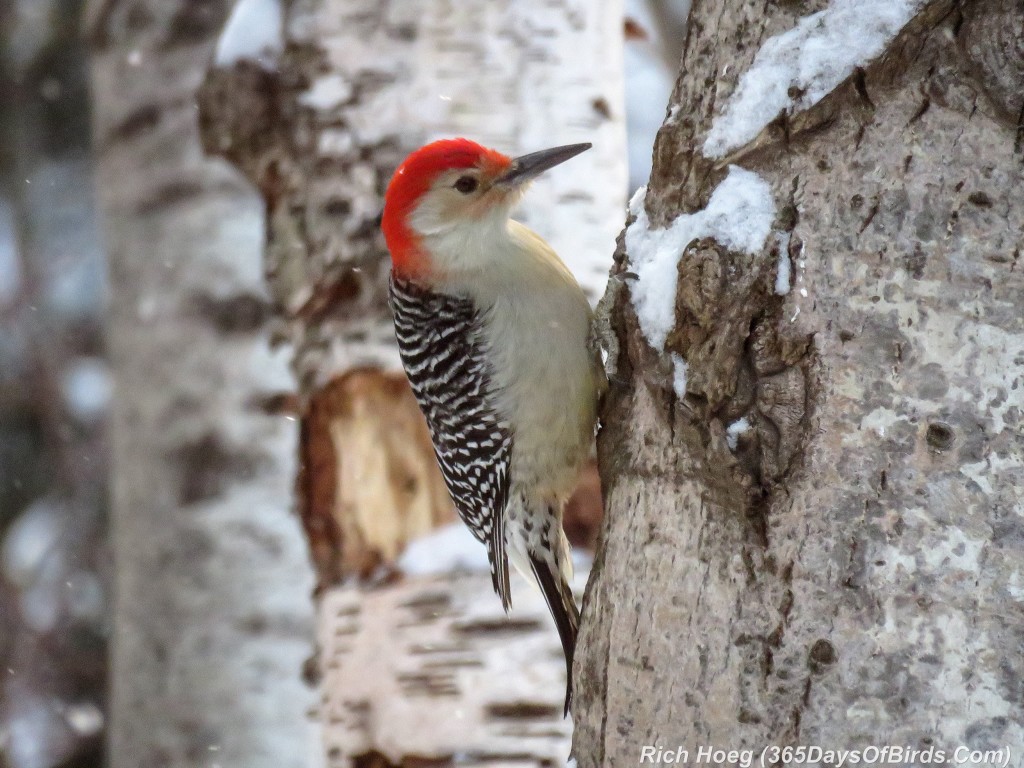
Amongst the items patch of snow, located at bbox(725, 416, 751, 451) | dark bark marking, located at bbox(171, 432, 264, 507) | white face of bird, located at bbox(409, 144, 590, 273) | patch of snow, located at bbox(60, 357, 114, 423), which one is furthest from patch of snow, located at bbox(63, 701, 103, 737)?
patch of snow, located at bbox(725, 416, 751, 451)

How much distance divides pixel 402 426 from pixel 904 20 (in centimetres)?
244

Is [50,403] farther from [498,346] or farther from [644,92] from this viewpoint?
[498,346]

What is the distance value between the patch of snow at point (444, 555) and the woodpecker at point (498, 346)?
149 mm

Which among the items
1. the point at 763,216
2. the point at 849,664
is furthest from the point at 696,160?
the point at 849,664

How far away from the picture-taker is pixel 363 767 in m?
3.37

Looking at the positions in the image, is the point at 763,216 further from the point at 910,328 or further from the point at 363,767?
the point at 363,767

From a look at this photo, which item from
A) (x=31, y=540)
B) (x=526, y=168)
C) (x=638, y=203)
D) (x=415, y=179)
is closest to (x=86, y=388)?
(x=31, y=540)

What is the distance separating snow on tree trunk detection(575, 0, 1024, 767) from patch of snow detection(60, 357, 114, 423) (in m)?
6.66

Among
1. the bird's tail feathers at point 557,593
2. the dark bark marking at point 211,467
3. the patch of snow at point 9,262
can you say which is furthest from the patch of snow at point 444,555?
the patch of snow at point 9,262

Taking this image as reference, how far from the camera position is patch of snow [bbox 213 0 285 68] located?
3.81 m

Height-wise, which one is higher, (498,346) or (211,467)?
(498,346)

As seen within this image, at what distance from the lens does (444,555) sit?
3.51 metres

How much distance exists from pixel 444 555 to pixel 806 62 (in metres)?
2.01

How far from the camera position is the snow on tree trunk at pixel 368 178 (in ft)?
11.6
